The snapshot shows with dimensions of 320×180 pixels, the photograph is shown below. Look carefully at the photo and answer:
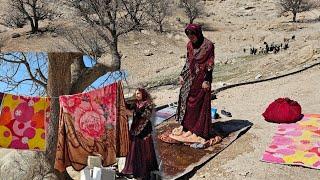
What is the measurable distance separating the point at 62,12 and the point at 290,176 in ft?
91.1

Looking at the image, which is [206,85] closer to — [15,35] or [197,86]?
[197,86]

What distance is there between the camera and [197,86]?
794cm

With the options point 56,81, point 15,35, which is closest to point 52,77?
point 56,81

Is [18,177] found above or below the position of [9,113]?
below

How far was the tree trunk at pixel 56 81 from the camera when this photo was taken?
7273 millimetres

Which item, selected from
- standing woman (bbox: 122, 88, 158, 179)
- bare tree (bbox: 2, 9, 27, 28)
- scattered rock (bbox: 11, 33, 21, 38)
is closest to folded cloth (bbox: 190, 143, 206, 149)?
standing woman (bbox: 122, 88, 158, 179)

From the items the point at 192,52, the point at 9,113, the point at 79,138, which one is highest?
the point at 192,52

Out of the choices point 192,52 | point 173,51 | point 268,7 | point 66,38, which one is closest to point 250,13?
point 268,7

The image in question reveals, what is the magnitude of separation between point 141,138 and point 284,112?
146 inches

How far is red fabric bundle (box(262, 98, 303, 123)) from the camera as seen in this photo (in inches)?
370

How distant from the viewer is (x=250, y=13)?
129 feet

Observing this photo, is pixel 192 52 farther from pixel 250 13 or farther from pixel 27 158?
pixel 250 13

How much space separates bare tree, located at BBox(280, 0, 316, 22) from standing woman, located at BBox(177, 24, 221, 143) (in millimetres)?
27260

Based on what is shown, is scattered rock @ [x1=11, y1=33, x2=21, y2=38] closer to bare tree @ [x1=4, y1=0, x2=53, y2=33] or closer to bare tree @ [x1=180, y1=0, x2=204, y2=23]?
bare tree @ [x1=4, y1=0, x2=53, y2=33]
